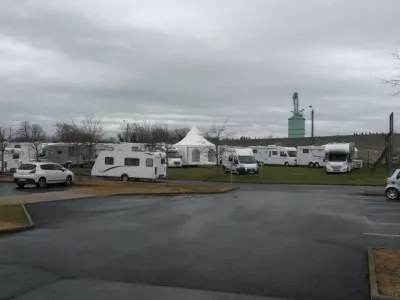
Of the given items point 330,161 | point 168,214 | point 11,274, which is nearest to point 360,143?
point 330,161

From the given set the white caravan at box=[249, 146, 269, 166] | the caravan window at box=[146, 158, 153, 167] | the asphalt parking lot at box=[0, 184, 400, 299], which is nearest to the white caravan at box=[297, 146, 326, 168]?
the white caravan at box=[249, 146, 269, 166]

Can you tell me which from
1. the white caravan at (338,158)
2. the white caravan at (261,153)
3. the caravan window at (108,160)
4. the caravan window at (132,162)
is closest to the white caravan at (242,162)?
the white caravan at (338,158)

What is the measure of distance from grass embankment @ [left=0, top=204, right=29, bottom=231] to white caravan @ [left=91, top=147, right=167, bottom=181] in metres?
19.0

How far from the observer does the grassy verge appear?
716 centimetres

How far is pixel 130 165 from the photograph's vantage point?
123 ft

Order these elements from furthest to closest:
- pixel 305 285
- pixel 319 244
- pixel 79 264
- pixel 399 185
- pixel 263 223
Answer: pixel 399 185 < pixel 263 223 < pixel 319 244 < pixel 79 264 < pixel 305 285

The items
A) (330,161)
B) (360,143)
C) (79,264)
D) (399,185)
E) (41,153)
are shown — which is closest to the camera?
(79,264)

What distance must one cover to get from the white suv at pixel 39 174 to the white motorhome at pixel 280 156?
1362 inches

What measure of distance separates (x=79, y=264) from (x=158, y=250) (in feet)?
6.48

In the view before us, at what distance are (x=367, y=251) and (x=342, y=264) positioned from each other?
1428mm

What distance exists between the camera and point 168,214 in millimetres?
17406

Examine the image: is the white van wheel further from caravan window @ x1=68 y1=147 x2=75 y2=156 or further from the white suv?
caravan window @ x1=68 y1=147 x2=75 y2=156

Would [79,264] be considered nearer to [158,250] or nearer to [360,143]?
[158,250]

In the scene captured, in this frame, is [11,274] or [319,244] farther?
[319,244]
